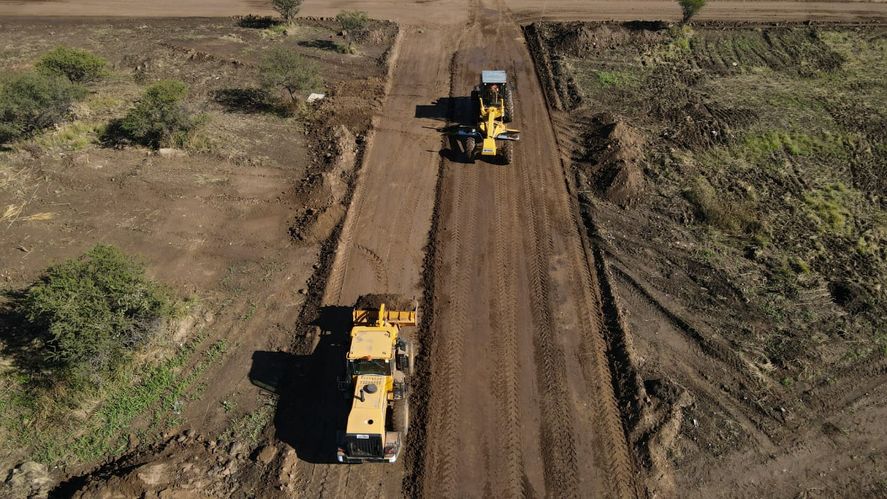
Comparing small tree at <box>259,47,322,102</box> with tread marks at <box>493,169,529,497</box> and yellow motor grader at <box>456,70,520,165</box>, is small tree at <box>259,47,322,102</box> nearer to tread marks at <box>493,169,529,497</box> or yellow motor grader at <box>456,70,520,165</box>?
yellow motor grader at <box>456,70,520,165</box>

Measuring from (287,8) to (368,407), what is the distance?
32.8 meters

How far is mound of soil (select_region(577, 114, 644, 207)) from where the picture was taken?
75.5 feet

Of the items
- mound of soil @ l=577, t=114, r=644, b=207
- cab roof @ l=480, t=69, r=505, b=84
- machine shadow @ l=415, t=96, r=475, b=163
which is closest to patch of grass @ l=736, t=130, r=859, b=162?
mound of soil @ l=577, t=114, r=644, b=207

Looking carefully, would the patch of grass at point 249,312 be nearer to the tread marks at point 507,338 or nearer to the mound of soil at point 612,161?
the tread marks at point 507,338

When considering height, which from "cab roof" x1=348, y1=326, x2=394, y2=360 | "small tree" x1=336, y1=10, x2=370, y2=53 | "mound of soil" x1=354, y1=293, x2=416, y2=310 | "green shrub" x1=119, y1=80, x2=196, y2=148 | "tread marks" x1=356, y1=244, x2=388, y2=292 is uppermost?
"small tree" x1=336, y1=10, x2=370, y2=53

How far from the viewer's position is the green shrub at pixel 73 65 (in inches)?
1140

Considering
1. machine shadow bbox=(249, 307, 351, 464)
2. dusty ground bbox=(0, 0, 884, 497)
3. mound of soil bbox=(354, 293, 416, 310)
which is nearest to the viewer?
dusty ground bbox=(0, 0, 884, 497)

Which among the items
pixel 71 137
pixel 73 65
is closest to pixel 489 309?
pixel 71 137

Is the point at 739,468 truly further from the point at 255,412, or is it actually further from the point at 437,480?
the point at 255,412

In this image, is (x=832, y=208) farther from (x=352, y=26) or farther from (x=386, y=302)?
(x=352, y=26)

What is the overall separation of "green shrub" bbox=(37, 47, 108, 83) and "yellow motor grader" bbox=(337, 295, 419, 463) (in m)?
24.8

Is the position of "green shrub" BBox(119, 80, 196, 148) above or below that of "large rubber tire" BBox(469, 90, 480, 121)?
below

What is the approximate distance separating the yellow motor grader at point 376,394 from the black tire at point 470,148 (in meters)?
11.1

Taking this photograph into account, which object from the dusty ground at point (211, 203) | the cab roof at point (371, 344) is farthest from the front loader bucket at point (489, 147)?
the cab roof at point (371, 344)
